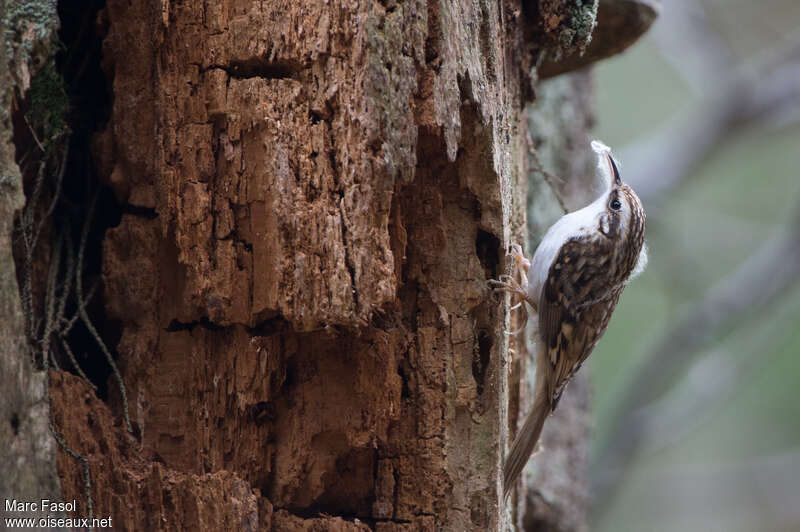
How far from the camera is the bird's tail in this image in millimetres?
2240

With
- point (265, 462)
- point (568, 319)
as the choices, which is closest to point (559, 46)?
point (568, 319)

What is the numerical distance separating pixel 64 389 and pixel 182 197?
46 centimetres

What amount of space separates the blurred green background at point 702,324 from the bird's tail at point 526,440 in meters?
2.85

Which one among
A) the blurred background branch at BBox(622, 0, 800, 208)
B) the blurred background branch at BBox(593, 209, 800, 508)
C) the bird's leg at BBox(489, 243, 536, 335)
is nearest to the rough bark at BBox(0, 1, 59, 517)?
the bird's leg at BBox(489, 243, 536, 335)

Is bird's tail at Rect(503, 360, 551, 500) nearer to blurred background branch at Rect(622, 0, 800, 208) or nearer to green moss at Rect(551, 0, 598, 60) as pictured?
green moss at Rect(551, 0, 598, 60)

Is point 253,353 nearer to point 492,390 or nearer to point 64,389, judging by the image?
point 64,389

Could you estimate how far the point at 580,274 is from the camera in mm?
2975

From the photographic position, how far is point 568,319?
294cm

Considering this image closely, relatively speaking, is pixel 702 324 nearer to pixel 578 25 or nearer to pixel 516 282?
pixel 516 282

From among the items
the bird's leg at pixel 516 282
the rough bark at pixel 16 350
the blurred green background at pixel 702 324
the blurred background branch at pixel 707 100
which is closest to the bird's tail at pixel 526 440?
the bird's leg at pixel 516 282

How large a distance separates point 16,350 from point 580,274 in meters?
1.96

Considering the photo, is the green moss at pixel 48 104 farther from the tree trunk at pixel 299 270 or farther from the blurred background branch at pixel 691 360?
the blurred background branch at pixel 691 360

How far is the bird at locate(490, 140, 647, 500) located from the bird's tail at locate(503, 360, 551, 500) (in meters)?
0.05

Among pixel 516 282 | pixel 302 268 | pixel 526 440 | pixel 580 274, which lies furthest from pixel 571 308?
pixel 302 268
